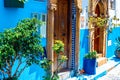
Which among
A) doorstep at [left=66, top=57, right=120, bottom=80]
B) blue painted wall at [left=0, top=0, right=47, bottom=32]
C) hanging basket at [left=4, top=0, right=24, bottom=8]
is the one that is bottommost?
doorstep at [left=66, top=57, right=120, bottom=80]

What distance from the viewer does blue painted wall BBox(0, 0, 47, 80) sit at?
6312 millimetres

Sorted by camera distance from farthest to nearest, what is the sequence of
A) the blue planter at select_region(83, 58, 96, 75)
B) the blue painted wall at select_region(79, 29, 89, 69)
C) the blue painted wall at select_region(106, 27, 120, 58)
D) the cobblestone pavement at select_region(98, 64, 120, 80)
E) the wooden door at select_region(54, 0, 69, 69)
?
1. the blue painted wall at select_region(106, 27, 120, 58)
2. the blue painted wall at select_region(79, 29, 89, 69)
3. the cobblestone pavement at select_region(98, 64, 120, 80)
4. the blue planter at select_region(83, 58, 96, 75)
5. the wooden door at select_region(54, 0, 69, 69)

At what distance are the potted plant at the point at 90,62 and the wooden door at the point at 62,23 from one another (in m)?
0.66

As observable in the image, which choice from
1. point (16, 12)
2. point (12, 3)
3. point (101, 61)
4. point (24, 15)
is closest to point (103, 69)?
point (101, 61)

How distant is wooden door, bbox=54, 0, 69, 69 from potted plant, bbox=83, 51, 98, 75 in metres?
0.66

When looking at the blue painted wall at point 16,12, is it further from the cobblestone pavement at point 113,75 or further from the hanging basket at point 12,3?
the cobblestone pavement at point 113,75

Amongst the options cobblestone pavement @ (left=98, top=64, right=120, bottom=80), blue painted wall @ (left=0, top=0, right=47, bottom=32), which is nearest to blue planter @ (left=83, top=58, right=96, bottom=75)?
cobblestone pavement @ (left=98, top=64, right=120, bottom=80)

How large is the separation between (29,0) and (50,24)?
1.10 m

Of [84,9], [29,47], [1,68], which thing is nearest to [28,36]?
[29,47]

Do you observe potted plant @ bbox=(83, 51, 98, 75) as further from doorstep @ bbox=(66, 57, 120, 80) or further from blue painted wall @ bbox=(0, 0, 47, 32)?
blue painted wall @ bbox=(0, 0, 47, 32)

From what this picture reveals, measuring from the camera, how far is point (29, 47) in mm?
5344

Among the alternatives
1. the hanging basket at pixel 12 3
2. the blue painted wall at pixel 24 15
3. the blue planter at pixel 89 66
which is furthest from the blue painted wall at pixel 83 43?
the hanging basket at pixel 12 3

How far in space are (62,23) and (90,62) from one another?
1.58 metres

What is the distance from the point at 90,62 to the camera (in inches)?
391
